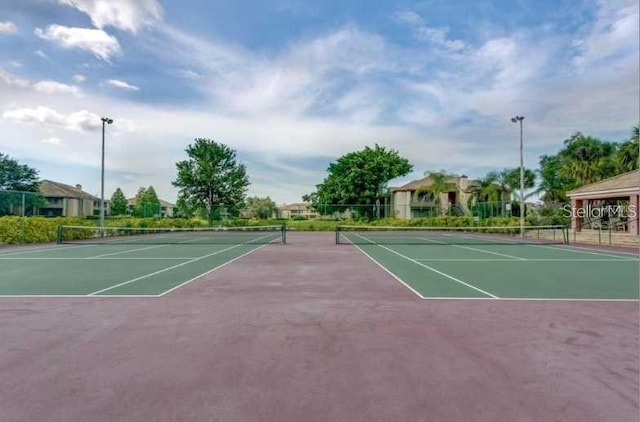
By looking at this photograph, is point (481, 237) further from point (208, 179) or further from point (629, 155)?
point (208, 179)

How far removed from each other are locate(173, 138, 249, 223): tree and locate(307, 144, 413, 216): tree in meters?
11.9

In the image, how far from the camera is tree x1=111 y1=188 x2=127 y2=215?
73981 mm

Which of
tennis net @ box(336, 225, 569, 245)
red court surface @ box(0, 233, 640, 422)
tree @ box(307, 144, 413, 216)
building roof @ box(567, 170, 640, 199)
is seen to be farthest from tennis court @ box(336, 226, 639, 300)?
tree @ box(307, 144, 413, 216)

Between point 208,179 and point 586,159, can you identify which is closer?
point 586,159

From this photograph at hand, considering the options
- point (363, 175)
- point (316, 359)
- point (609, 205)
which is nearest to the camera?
point (316, 359)

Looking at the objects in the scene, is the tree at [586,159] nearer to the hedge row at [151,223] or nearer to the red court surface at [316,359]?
the hedge row at [151,223]

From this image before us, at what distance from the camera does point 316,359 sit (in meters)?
4.00

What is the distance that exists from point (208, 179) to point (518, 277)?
4110cm

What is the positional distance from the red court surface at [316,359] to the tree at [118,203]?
2959 inches

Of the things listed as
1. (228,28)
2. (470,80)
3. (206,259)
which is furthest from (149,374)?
(470,80)

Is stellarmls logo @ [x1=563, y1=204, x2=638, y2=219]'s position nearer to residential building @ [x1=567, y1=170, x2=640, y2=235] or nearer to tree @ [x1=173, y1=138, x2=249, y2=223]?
residential building @ [x1=567, y1=170, x2=640, y2=235]

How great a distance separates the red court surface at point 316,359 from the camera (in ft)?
9.80

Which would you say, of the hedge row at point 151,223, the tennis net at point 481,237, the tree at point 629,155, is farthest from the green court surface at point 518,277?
the tree at point 629,155

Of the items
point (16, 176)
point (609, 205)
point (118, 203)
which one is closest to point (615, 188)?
point (609, 205)
